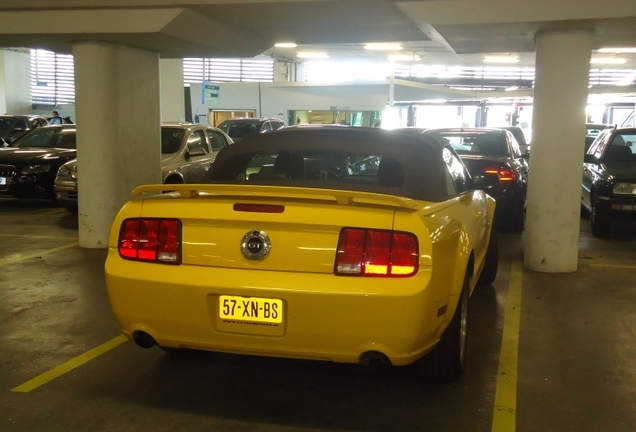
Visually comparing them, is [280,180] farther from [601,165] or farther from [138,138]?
[601,165]

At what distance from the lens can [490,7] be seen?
23.2 ft

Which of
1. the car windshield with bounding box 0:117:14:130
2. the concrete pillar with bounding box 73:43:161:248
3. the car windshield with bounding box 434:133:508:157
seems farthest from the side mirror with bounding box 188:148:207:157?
the car windshield with bounding box 0:117:14:130

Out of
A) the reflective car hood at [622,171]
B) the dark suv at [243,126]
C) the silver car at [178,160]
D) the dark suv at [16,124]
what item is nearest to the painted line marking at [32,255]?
the silver car at [178,160]

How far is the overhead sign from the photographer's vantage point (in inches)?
1005

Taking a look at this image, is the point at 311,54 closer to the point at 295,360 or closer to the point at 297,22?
the point at 297,22

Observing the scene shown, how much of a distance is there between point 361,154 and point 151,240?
152 cm

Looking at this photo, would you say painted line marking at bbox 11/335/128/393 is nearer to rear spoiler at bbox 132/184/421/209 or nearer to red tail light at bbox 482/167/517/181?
rear spoiler at bbox 132/184/421/209

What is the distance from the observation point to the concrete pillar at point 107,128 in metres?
8.62

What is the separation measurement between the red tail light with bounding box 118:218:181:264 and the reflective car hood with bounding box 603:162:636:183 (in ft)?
24.5

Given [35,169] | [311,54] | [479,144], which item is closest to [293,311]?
[479,144]

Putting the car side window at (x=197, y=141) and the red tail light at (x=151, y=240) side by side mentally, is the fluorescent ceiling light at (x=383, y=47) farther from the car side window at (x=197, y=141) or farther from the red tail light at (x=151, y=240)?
the red tail light at (x=151, y=240)

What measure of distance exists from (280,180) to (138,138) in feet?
16.9

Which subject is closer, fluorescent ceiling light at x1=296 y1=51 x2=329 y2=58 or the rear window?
the rear window

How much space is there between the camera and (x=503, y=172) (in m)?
9.62
